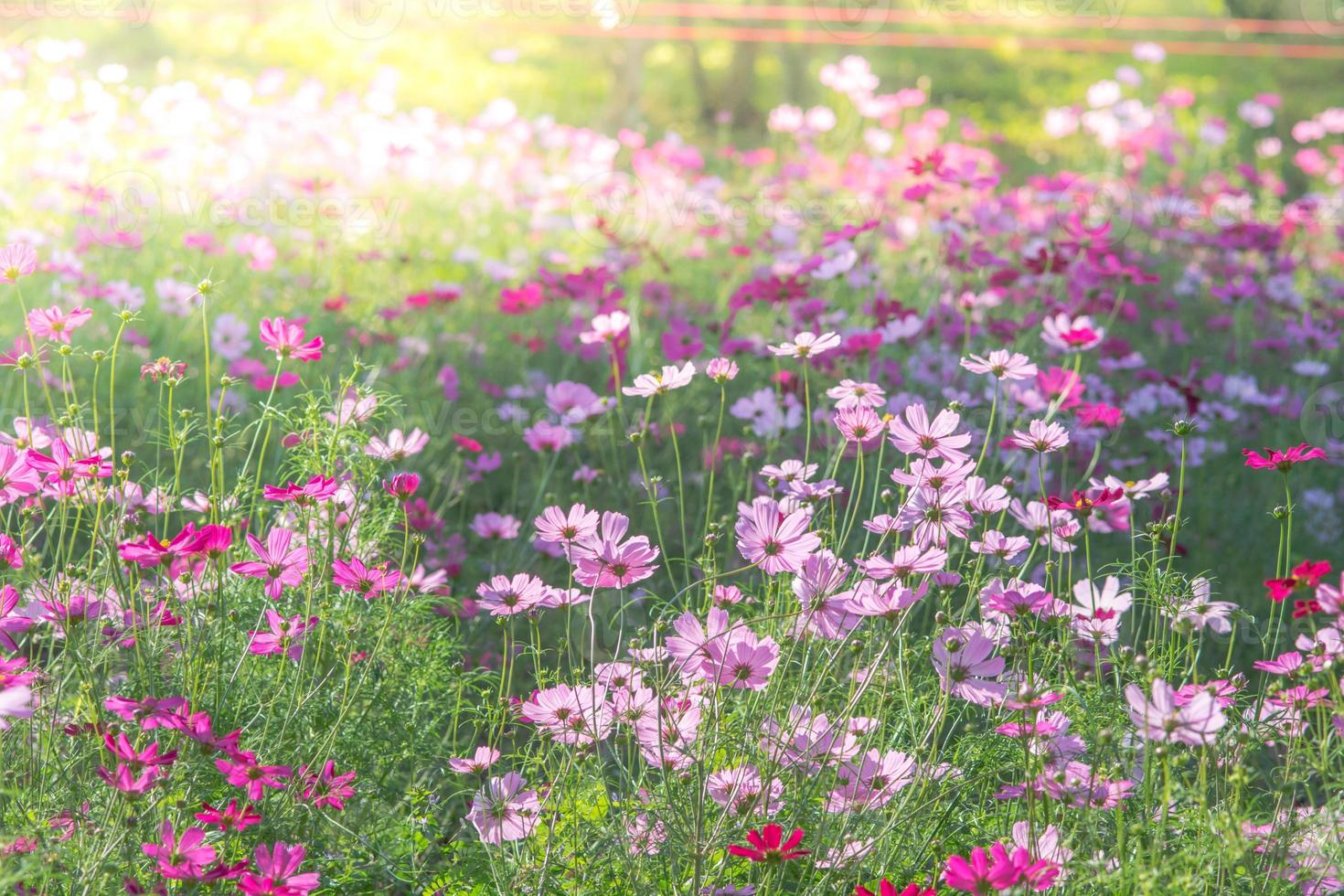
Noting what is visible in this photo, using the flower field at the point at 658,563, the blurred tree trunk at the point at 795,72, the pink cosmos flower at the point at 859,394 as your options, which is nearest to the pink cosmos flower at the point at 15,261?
the flower field at the point at 658,563

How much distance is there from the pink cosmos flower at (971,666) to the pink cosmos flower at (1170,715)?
198mm

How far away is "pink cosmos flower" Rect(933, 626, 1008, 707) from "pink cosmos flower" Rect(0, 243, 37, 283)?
120 cm

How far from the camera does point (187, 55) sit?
496 inches

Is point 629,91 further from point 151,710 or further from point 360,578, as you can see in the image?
point 151,710

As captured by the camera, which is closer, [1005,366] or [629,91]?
[1005,366]

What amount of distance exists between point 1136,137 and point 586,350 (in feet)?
11.3

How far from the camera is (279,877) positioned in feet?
3.83

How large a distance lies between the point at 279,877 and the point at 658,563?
4.93 feet

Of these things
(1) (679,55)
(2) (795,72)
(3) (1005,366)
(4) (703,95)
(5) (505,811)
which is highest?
(3) (1005,366)

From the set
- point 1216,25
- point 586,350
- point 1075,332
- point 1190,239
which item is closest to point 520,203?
point 586,350

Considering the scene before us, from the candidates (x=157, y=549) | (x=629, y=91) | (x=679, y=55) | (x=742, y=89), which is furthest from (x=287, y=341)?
(x=679, y=55)

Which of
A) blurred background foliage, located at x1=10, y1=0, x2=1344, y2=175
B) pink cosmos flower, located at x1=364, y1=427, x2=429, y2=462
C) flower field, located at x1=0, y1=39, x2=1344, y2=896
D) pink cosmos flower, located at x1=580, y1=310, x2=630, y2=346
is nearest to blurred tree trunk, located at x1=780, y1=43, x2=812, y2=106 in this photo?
blurred background foliage, located at x1=10, y1=0, x2=1344, y2=175

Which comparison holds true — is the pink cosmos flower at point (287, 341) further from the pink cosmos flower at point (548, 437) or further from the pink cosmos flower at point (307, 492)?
the pink cosmos flower at point (548, 437)

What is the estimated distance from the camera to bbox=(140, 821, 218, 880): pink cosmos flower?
3.73 feet
